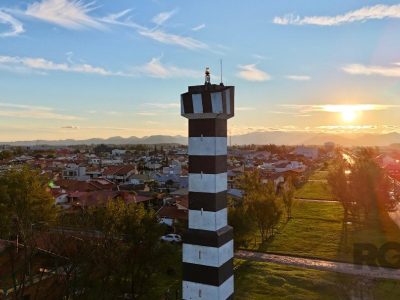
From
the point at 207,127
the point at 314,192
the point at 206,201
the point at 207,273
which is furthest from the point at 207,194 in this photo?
the point at 314,192

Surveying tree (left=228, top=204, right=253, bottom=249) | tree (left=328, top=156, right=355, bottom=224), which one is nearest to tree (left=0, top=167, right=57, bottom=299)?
tree (left=228, top=204, right=253, bottom=249)

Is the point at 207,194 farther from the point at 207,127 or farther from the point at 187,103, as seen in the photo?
the point at 187,103

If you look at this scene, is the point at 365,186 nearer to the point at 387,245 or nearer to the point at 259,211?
the point at 387,245

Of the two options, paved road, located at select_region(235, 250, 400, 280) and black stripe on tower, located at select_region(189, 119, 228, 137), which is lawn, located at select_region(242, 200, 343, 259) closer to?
paved road, located at select_region(235, 250, 400, 280)

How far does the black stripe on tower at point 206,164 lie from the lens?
11594 millimetres

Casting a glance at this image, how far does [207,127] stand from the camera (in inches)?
458

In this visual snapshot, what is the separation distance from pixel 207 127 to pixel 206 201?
6.81 ft

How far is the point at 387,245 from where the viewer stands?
3438cm

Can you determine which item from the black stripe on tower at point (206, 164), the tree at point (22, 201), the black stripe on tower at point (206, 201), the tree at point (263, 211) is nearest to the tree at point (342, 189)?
the tree at point (263, 211)

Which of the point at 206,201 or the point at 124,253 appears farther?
the point at 124,253

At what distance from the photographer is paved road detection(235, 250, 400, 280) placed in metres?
27.3

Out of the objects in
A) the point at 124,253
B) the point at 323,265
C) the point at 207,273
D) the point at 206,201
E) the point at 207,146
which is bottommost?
the point at 323,265

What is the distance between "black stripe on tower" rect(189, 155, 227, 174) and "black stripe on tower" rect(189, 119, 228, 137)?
62cm

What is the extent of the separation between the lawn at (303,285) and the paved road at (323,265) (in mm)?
1094
